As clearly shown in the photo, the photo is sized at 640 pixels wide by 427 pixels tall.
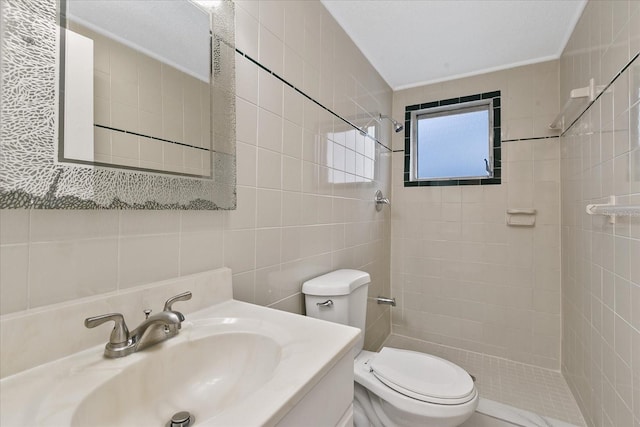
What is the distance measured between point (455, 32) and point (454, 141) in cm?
88

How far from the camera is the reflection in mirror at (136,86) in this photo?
638 millimetres

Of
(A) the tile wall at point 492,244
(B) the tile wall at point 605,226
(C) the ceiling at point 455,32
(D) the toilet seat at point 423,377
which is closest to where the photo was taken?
(B) the tile wall at point 605,226

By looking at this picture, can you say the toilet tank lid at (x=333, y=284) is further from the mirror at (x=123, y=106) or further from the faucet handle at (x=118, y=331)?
the faucet handle at (x=118, y=331)

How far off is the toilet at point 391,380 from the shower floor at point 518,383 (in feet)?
2.58

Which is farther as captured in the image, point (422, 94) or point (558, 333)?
point (422, 94)

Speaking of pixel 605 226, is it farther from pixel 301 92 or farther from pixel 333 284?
pixel 301 92

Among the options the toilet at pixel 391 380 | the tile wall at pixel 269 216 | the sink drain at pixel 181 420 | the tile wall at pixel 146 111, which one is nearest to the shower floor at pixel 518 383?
the tile wall at pixel 269 216

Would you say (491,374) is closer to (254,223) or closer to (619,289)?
(619,289)

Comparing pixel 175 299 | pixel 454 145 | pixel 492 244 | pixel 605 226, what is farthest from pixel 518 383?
pixel 175 299

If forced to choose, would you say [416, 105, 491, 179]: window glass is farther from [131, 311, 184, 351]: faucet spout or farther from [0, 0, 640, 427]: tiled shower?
[131, 311, 184, 351]: faucet spout

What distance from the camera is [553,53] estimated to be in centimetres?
205

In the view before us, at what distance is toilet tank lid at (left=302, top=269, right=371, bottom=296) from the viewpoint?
1.36m

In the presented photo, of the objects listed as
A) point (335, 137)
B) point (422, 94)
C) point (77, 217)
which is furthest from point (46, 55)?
point (422, 94)

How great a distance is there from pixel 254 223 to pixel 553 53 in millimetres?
2396
